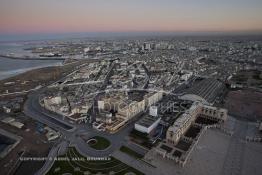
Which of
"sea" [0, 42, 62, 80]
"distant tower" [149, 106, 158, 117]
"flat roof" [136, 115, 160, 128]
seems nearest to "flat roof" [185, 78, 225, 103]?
"distant tower" [149, 106, 158, 117]

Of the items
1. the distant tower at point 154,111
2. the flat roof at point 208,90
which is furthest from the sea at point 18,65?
the flat roof at point 208,90

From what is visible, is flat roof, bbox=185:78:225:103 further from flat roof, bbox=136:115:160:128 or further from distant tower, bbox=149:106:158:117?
flat roof, bbox=136:115:160:128

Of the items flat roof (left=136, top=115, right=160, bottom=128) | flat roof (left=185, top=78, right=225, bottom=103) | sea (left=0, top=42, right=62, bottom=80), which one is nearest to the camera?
flat roof (left=136, top=115, right=160, bottom=128)

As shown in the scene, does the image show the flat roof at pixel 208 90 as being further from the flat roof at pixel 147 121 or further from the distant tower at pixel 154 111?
the flat roof at pixel 147 121

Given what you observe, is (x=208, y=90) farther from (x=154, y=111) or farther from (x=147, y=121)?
(x=147, y=121)

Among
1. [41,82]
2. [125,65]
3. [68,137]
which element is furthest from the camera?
[125,65]

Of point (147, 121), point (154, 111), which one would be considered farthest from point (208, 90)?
point (147, 121)

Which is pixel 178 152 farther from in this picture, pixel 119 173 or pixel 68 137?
pixel 68 137

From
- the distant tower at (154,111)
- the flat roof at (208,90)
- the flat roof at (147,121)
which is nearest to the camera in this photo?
the flat roof at (147,121)

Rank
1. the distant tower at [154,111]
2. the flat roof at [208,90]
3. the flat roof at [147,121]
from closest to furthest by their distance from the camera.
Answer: the flat roof at [147,121] → the distant tower at [154,111] → the flat roof at [208,90]

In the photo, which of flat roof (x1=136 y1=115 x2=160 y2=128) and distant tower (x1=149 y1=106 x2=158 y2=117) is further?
distant tower (x1=149 y1=106 x2=158 y2=117)

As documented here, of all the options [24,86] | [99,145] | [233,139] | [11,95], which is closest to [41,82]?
[24,86]
